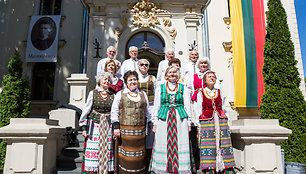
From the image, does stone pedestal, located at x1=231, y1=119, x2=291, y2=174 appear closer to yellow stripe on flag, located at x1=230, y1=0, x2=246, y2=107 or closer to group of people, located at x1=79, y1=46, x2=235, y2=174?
group of people, located at x1=79, y1=46, x2=235, y2=174

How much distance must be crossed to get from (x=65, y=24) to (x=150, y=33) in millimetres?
5395

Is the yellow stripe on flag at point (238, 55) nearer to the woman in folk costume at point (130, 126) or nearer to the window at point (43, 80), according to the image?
the woman in folk costume at point (130, 126)

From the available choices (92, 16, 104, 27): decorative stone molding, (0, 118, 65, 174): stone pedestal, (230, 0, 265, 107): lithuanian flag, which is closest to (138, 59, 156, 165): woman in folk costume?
(0, 118, 65, 174): stone pedestal

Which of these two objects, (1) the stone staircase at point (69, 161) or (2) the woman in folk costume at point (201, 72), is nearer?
(1) the stone staircase at point (69, 161)

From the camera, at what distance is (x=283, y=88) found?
7.08 m

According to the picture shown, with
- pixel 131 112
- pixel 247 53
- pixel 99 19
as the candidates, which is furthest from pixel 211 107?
pixel 99 19

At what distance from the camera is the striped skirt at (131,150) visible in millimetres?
3357

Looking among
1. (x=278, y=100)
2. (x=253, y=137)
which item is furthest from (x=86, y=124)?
(x=278, y=100)

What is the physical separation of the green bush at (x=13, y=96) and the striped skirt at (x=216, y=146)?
24.1ft

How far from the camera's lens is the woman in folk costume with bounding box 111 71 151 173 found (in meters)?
3.38

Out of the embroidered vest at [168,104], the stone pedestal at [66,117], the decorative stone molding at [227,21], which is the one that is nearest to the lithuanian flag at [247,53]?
the decorative stone molding at [227,21]

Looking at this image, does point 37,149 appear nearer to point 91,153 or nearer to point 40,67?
point 91,153

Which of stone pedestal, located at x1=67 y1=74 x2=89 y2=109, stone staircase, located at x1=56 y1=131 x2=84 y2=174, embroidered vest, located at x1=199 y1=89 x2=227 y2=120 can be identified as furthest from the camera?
stone pedestal, located at x1=67 y1=74 x2=89 y2=109

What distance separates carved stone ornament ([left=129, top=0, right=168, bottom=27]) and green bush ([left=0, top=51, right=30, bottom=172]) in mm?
5294
